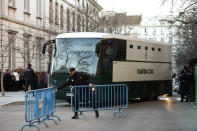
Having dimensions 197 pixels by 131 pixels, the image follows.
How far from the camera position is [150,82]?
22.4 meters

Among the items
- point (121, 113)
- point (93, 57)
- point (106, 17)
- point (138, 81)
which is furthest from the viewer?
point (106, 17)

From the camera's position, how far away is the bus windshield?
18.3 m

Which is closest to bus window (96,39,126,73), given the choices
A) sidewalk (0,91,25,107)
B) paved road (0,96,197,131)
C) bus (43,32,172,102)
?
bus (43,32,172,102)

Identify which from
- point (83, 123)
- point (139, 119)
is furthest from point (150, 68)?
point (83, 123)

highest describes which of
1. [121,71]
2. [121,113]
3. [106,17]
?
[106,17]

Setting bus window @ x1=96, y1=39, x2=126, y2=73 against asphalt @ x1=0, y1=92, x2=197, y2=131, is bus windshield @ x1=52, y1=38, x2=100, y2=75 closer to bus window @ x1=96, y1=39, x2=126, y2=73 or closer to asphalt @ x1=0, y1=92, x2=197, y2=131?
bus window @ x1=96, y1=39, x2=126, y2=73

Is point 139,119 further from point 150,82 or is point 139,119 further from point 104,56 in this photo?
point 150,82

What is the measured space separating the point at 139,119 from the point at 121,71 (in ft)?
19.6

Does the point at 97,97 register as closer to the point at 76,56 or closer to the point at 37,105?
the point at 37,105

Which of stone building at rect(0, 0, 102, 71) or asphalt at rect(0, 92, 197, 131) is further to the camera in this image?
stone building at rect(0, 0, 102, 71)

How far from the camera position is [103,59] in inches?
725

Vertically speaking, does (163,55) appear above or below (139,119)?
above

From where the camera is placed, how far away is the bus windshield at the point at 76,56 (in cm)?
1828

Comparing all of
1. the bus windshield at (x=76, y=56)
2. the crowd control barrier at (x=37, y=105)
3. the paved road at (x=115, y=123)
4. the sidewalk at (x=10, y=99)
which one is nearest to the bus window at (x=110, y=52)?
the bus windshield at (x=76, y=56)
